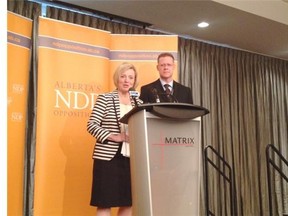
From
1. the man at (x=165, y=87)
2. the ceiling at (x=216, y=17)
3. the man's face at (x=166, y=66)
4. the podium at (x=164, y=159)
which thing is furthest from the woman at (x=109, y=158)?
the ceiling at (x=216, y=17)

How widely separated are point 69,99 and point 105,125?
3.05 feet

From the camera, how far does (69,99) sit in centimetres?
336

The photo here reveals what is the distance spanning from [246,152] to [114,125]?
3.65 m

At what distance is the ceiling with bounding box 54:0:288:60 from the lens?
13.5 ft

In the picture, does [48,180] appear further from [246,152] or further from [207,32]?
[246,152]

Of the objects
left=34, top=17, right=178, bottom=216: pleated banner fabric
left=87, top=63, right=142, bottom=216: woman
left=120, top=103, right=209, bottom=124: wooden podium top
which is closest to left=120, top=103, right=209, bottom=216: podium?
left=120, top=103, right=209, bottom=124: wooden podium top

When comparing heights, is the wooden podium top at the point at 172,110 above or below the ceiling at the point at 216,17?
below

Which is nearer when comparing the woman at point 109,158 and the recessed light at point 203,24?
the woman at point 109,158

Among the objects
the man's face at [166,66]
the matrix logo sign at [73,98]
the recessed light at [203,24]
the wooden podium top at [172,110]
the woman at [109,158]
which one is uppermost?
the recessed light at [203,24]

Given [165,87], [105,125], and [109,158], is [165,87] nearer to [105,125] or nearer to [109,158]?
[105,125]

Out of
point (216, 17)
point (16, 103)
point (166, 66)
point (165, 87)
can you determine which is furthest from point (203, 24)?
point (16, 103)

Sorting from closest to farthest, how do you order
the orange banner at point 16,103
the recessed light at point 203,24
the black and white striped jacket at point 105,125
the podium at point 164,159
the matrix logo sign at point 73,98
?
→ 1. the podium at point 164,159
2. the black and white striped jacket at point 105,125
3. the orange banner at point 16,103
4. the matrix logo sign at point 73,98
5. the recessed light at point 203,24

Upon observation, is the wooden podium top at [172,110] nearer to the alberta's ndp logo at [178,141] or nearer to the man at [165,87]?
the alberta's ndp logo at [178,141]

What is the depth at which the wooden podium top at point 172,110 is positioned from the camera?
1856 mm
